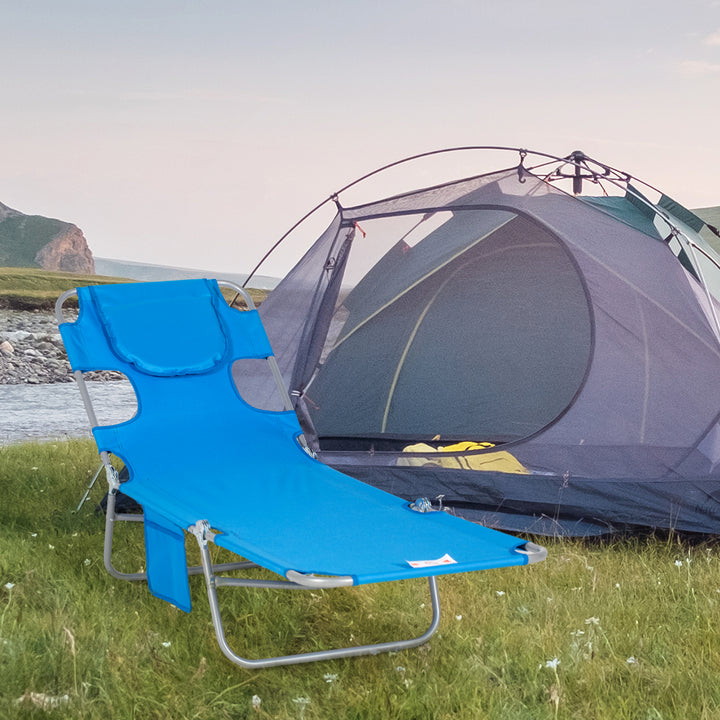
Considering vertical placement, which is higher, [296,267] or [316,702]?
[296,267]

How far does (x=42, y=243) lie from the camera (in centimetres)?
7056

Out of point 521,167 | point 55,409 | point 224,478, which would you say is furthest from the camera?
point 55,409

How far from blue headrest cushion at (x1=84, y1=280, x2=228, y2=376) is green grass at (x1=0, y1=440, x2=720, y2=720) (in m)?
0.74

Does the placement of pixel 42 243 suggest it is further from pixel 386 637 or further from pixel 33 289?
pixel 386 637

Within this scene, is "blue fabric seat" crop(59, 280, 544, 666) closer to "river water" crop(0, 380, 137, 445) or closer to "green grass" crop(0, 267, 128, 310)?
"river water" crop(0, 380, 137, 445)

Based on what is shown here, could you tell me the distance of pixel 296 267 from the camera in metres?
4.66

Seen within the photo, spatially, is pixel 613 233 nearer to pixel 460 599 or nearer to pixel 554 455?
pixel 554 455

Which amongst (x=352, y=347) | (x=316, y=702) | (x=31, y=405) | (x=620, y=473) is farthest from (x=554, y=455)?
(x=31, y=405)

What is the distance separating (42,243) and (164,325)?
71.4 metres

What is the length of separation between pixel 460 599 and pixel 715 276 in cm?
217

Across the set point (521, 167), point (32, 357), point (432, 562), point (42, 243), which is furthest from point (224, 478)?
point (42, 243)

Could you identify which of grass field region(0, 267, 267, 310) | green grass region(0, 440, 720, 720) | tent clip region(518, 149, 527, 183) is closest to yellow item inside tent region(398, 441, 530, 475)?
green grass region(0, 440, 720, 720)

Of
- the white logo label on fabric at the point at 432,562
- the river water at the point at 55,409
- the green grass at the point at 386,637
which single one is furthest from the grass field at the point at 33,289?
the white logo label on fabric at the point at 432,562

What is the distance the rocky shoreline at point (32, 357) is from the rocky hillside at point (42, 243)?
52.7 m
